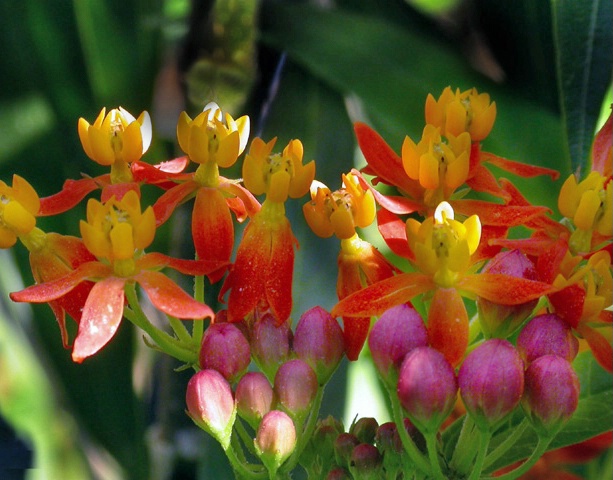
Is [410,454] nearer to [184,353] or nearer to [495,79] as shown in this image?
[184,353]

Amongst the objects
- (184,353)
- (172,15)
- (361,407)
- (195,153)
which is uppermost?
(195,153)

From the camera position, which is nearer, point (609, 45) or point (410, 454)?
point (410, 454)

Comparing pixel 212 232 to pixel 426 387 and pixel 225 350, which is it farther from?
pixel 426 387

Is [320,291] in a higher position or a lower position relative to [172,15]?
lower

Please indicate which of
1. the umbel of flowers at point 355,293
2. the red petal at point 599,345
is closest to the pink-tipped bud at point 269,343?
the umbel of flowers at point 355,293

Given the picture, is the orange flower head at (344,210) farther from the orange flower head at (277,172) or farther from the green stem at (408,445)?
the green stem at (408,445)

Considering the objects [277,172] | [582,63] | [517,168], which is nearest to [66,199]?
[277,172]

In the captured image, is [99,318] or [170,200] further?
[170,200]

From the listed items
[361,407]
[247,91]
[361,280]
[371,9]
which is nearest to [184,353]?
[361,280]
